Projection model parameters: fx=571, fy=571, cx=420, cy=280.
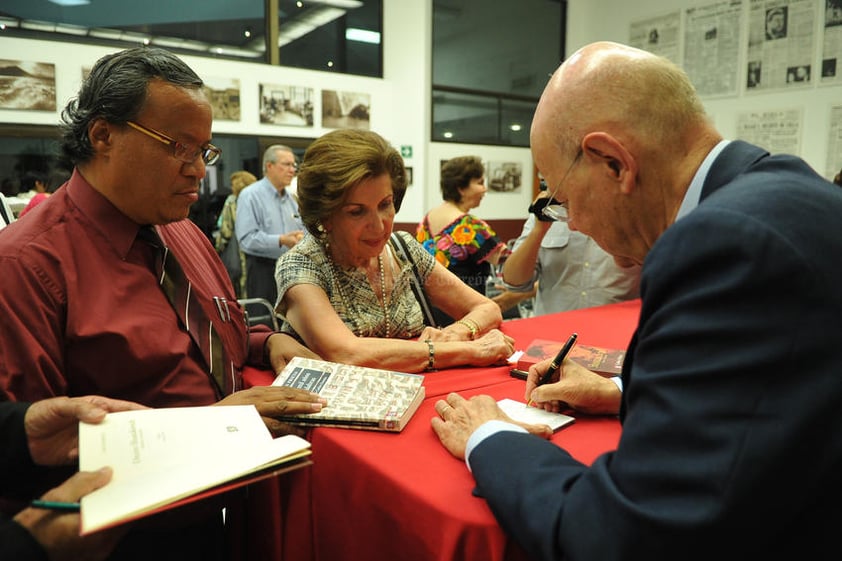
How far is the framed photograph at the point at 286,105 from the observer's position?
6832mm

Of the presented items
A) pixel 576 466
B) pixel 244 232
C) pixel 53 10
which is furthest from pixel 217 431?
pixel 53 10

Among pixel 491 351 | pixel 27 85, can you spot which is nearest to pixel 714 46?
pixel 491 351

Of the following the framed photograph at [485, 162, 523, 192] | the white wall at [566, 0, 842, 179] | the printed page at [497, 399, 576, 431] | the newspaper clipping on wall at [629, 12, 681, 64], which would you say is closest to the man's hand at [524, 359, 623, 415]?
the printed page at [497, 399, 576, 431]

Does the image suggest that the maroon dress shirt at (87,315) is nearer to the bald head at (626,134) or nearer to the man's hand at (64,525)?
the man's hand at (64,525)

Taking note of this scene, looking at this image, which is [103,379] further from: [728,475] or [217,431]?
[728,475]

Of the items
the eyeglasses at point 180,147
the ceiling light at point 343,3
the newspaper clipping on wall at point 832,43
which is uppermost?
the ceiling light at point 343,3

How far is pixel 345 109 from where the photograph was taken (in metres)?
7.37

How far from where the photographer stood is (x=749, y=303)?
70 centimetres

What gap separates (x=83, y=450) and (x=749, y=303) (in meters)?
1.07

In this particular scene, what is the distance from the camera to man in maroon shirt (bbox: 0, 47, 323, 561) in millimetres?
1230

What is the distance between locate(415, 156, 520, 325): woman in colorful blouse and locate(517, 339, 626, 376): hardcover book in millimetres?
1951

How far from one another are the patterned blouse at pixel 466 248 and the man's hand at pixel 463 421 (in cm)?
252

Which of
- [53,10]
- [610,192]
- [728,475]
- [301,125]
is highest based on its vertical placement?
[53,10]

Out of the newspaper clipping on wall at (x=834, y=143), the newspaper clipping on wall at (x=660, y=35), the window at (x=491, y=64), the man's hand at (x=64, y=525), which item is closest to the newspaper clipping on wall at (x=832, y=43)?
the newspaper clipping on wall at (x=834, y=143)
